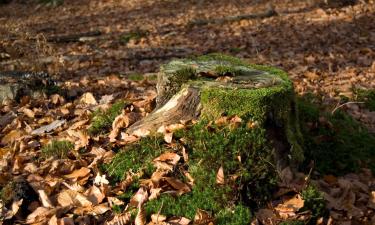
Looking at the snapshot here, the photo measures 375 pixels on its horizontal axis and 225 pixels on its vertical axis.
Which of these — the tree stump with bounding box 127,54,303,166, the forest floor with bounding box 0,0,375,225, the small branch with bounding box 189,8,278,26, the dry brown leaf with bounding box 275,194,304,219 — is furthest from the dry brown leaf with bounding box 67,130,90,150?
the small branch with bounding box 189,8,278,26

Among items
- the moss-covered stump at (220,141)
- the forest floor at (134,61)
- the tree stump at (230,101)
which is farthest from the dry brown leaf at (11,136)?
the moss-covered stump at (220,141)

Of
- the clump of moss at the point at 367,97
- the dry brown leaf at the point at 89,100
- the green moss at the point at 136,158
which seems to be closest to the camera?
the green moss at the point at 136,158

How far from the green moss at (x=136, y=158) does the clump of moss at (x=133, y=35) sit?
7.60 m

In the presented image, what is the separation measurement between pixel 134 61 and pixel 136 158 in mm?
5824

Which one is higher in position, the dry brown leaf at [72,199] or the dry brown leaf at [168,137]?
the dry brown leaf at [168,137]

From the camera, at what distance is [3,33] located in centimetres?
1255

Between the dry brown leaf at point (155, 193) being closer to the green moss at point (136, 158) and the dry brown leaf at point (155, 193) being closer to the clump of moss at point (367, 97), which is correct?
the green moss at point (136, 158)

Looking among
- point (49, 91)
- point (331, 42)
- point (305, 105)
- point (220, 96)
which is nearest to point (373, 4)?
point (331, 42)

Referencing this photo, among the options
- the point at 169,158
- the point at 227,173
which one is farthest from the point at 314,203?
the point at 169,158

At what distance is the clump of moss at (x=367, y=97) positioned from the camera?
6730 millimetres

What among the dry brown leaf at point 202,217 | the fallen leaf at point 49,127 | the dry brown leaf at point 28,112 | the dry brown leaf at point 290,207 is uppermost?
the dry brown leaf at point 28,112

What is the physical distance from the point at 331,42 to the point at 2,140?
24.1 feet

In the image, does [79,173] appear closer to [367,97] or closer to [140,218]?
[140,218]

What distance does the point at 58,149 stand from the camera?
4711 mm
